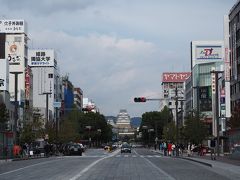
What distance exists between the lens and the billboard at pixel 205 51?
6245 inches

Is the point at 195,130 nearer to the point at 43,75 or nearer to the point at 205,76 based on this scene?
the point at 205,76

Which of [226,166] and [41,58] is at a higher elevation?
[41,58]

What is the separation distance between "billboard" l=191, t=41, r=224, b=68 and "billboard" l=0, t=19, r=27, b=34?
52908 mm

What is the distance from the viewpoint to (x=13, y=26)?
124438 mm

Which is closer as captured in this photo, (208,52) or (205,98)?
(205,98)

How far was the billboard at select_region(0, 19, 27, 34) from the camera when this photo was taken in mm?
124000

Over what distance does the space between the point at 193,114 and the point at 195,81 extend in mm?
56300

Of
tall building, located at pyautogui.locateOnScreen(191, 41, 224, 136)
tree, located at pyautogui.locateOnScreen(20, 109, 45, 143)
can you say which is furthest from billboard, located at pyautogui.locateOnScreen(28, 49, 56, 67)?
tree, located at pyautogui.locateOnScreen(20, 109, 45, 143)

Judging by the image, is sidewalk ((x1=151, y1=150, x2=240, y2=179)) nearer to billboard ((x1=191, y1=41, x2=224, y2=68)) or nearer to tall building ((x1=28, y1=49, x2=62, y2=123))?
tall building ((x1=28, y1=49, x2=62, y2=123))

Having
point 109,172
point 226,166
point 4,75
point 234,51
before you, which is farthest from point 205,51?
point 109,172

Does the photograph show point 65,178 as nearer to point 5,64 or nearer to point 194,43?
point 5,64

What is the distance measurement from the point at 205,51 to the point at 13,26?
188ft

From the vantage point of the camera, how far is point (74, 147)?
73688mm

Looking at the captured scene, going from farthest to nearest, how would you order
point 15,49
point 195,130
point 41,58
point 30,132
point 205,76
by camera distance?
point 41,58, point 205,76, point 15,49, point 195,130, point 30,132
